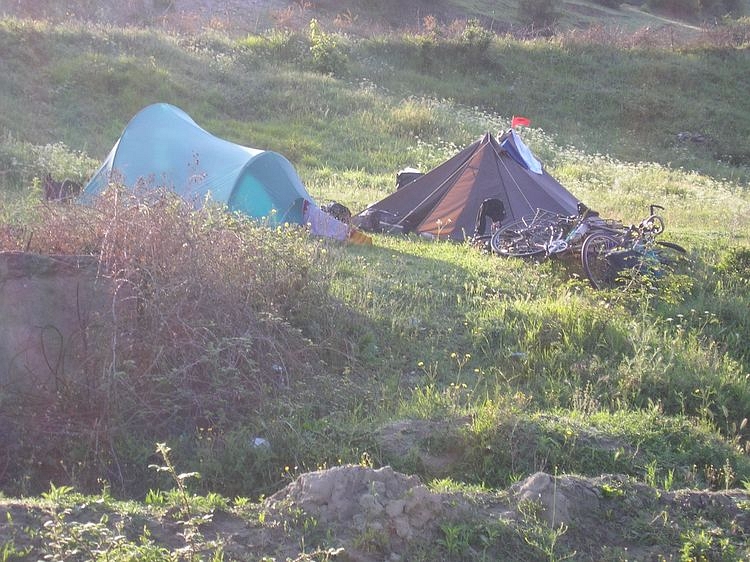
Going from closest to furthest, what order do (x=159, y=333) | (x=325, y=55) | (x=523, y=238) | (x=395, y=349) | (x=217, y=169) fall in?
(x=159, y=333)
(x=395, y=349)
(x=523, y=238)
(x=217, y=169)
(x=325, y=55)

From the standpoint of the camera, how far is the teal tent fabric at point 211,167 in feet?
33.4

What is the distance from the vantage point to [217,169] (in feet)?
34.0

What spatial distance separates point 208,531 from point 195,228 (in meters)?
2.77

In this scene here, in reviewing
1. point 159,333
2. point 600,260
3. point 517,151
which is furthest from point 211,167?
point 159,333

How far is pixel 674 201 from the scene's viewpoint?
15500 millimetres

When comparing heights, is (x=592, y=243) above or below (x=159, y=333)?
above

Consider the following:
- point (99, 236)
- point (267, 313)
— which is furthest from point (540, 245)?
point (99, 236)

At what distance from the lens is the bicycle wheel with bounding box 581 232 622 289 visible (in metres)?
8.50

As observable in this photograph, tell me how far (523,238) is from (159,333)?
5.51 metres

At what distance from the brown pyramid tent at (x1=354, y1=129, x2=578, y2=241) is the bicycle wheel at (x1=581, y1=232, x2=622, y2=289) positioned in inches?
105

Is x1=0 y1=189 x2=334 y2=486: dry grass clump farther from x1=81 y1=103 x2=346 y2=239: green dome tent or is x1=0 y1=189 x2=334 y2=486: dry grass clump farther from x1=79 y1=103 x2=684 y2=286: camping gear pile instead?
x1=81 y1=103 x2=346 y2=239: green dome tent

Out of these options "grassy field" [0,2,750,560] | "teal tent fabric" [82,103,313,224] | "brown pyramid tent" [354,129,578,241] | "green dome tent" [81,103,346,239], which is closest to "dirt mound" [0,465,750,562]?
"grassy field" [0,2,750,560]

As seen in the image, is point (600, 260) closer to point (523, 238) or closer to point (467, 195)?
point (523, 238)

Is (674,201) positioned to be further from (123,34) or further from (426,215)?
(123,34)
